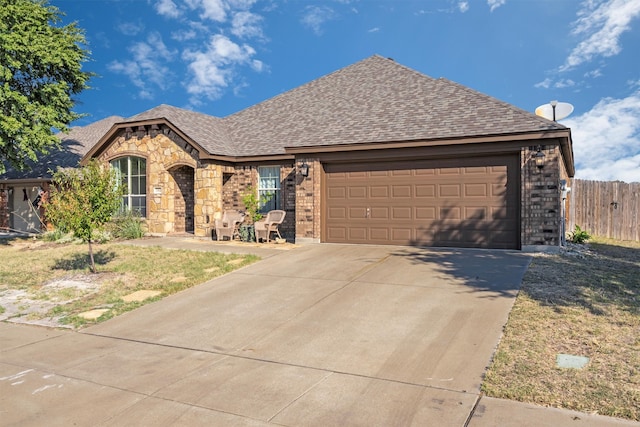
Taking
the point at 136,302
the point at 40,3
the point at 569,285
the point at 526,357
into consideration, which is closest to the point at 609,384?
the point at 526,357

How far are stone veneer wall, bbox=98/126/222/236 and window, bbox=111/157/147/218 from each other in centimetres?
34

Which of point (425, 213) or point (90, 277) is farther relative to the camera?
point (425, 213)

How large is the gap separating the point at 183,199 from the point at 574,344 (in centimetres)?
1472

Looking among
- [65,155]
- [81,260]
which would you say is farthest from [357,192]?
[65,155]

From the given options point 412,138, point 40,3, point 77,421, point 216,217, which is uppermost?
point 40,3

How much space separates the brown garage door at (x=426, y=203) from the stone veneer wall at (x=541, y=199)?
263 millimetres

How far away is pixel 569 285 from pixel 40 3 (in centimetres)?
1875

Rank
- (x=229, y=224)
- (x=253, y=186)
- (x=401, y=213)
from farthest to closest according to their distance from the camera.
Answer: (x=253, y=186) → (x=229, y=224) → (x=401, y=213)

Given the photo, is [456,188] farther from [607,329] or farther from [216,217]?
[216,217]

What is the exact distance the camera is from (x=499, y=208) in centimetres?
1155

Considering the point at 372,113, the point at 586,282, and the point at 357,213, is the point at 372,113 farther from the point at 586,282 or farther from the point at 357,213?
the point at 586,282

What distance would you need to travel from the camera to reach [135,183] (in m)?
17.1

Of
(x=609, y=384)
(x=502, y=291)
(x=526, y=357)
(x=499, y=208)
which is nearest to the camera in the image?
(x=609, y=384)

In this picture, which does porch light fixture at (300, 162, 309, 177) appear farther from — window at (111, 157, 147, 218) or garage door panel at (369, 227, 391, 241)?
window at (111, 157, 147, 218)
